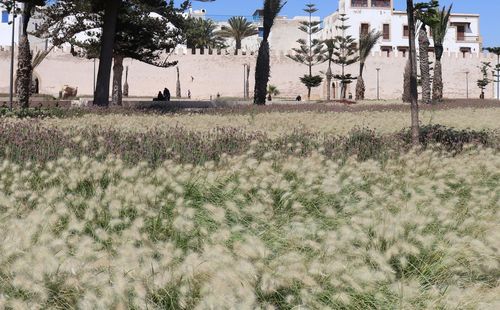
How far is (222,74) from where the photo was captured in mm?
56656

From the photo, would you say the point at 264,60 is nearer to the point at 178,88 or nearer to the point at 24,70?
the point at 24,70

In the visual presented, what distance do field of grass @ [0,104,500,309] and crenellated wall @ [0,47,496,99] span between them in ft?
156

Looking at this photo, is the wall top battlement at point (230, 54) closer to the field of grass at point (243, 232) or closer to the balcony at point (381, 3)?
the balcony at point (381, 3)

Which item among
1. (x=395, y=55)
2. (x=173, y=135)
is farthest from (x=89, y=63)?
(x=173, y=135)

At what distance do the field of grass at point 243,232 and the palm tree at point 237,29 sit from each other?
5946 cm

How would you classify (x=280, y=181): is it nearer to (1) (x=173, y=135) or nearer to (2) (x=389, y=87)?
(1) (x=173, y=135)

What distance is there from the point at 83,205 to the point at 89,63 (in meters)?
51.1

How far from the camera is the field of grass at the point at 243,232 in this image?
3.20m

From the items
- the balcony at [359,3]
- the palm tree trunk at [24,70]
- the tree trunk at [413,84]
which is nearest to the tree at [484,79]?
the balcony at [359,3]

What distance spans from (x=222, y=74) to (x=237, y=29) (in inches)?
466

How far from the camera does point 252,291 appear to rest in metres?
3.10

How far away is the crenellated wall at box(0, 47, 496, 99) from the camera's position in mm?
53656

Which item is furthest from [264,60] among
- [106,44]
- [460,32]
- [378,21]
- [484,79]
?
[460,32]

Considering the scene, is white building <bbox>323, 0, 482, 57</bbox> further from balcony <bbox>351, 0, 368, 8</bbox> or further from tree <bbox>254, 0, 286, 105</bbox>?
tree <bbox>254, 0, 286, 105</bbox>
